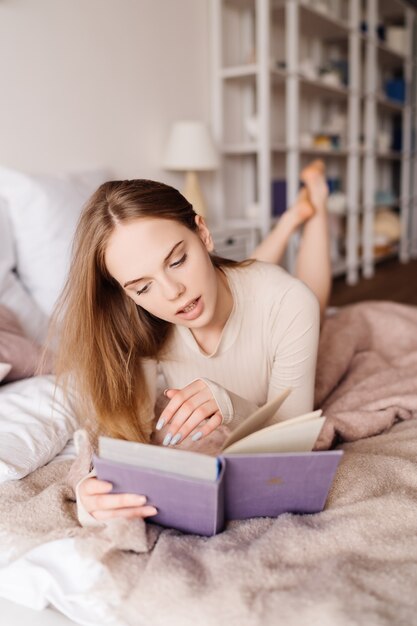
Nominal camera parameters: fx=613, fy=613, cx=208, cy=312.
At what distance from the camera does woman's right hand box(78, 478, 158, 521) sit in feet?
2.76

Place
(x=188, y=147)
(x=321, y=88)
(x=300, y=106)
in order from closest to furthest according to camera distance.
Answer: (x=188, y=147) → (x=321, y=88) → (x=300, y=106)

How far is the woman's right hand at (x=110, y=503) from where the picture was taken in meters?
0.84

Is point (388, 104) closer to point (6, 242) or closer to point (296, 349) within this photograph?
point (6, 242)

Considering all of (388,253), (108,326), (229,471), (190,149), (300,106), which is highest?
(300,106)

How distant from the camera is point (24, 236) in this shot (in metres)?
1.91

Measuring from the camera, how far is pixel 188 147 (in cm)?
296

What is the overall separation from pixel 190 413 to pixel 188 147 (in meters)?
2.24

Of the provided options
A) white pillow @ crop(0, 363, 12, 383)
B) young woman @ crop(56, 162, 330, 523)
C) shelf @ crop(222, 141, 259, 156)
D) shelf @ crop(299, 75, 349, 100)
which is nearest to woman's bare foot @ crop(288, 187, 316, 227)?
young woman @ crop(56, 162, 330, 523)

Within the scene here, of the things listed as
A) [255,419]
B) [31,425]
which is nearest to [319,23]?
[31,425]

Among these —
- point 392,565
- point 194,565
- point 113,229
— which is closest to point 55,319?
point 113,229

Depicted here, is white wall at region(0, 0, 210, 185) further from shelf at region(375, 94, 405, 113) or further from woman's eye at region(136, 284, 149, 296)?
shelf at region(375, 94, 405, 113)

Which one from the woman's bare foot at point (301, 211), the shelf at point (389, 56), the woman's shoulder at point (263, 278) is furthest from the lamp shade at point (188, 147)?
the shelf at point (389, 56)

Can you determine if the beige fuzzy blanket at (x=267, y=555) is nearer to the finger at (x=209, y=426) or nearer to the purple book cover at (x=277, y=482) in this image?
the purple book cover at (x=277, y=482)

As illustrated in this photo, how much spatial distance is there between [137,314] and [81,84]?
174 centimetres
